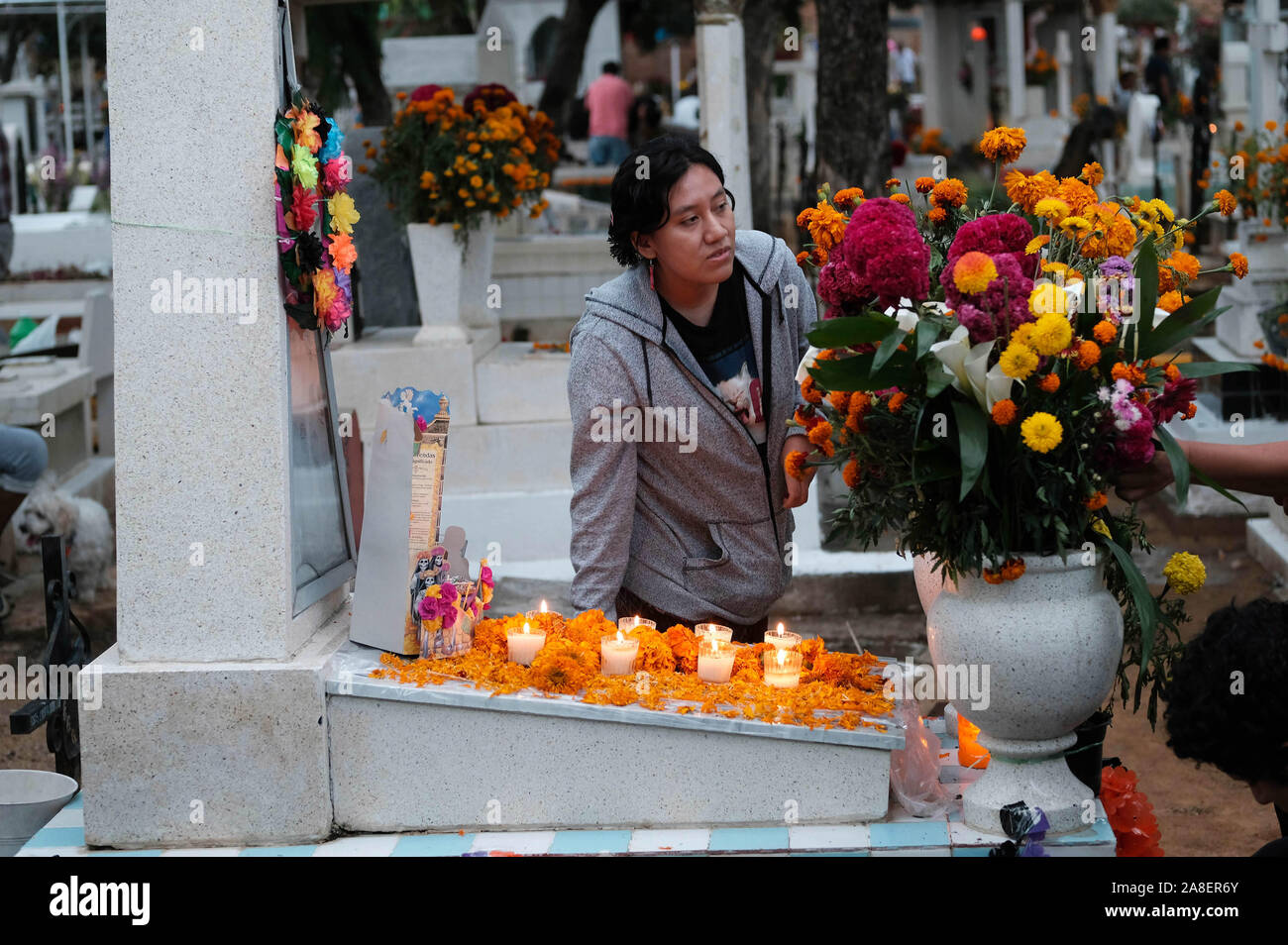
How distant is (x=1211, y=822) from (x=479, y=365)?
4.13 meters

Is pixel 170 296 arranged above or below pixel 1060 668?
above

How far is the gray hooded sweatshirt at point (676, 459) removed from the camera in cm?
328

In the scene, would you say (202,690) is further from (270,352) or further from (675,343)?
(675,343)

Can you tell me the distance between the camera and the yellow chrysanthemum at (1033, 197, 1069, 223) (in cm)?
263

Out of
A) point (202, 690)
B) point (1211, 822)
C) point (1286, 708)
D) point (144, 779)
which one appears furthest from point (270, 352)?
point (1211, 822)

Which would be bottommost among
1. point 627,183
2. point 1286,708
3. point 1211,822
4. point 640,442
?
point 1211,822

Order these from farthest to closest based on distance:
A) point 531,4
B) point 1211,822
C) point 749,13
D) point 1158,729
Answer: point 531,4
point 749,13
point 1158,729
point 1211,822

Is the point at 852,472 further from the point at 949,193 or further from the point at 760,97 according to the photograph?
the point at 760,97

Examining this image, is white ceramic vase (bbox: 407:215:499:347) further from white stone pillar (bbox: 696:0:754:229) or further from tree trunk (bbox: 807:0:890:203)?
tree trunk (bbox: 807:0:890:203)

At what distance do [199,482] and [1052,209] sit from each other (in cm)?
172

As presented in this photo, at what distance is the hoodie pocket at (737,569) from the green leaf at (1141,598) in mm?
962

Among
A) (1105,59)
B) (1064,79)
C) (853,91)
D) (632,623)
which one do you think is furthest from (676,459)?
(1064,79)

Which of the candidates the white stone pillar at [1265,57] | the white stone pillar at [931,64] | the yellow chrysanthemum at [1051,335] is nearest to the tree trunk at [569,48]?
the white stone pillar at [1265,57]

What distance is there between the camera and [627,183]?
3.20 m
